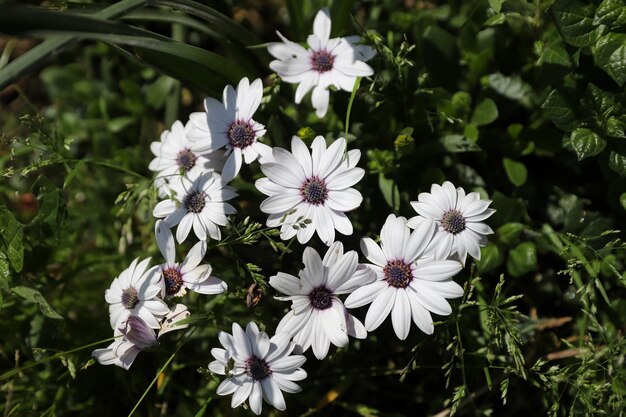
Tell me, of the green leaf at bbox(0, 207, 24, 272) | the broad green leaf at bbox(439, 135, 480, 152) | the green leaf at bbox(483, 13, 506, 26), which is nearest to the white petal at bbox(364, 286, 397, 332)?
the broad green leaf at bbox(439, 135, 480, 152)

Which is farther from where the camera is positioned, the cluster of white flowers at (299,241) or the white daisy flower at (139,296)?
the white daisy flower at (139,296)

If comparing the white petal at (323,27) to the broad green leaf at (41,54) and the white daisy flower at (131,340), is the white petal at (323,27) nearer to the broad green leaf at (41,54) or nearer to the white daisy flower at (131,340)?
the broad green leaf at (41,54)

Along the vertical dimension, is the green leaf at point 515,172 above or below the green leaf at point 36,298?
above

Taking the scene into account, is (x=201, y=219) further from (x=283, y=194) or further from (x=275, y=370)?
(x=275, y=370)

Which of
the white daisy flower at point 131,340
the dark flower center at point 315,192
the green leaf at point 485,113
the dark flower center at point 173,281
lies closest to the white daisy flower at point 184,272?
the dark flower center at point 173,281

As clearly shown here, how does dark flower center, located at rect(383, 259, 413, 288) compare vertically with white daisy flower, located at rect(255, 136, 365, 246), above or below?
below

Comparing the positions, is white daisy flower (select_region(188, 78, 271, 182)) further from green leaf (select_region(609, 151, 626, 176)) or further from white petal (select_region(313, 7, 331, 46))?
green leaf (select_region(609, 151, 626, 176))
